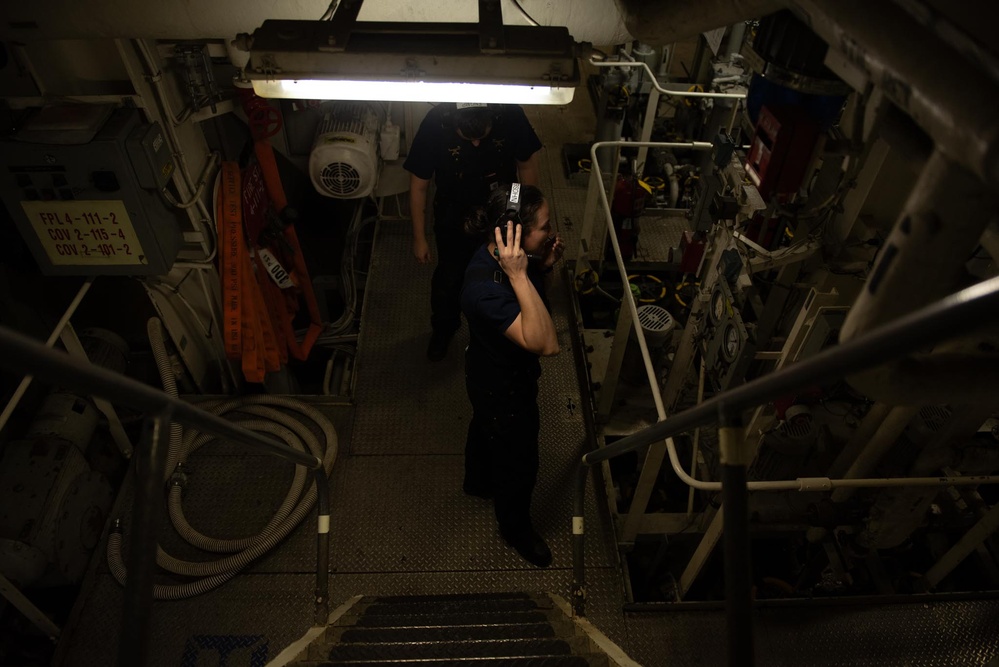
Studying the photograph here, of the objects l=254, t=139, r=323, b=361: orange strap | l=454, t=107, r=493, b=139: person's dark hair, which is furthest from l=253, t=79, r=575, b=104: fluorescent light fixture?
l=254, t=139, r=323, b=361: orange strap

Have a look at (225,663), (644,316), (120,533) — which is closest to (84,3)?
(120,533)

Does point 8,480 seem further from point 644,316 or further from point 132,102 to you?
point 644,316

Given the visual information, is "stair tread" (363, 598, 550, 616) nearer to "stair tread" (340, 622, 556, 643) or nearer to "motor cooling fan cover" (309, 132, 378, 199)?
"stair tread" (340, 622, 556, 643)

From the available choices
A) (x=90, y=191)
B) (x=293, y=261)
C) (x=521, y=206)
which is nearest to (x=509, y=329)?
(x=521, y=206)

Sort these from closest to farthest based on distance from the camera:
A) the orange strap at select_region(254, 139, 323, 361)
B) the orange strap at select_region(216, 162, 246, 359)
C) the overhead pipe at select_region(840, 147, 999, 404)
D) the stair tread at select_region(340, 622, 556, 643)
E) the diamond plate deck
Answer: the overhead pipe at select_region(840, 147, 999, 404) → the stair tread at select_region(340, 622, 556, 643) → the diamond plate deck → the orange strap at select_region(216, 162, 246, 359) → the orange strap at select_region(254, 139, 323, 361)

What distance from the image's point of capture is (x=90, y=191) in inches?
127

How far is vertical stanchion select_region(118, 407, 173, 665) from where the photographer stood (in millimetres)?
1097

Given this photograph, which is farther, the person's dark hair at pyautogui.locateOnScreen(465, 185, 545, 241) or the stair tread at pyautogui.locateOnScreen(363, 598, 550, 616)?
the stair tread at pyautogui.locateOnScreen(363, 598, 550, 616)

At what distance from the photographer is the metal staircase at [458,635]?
90.4 inches

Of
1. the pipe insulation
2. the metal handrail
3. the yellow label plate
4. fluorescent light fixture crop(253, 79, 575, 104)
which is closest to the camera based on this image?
the metal handrail

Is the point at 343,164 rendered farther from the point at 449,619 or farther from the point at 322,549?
the point at 449,619

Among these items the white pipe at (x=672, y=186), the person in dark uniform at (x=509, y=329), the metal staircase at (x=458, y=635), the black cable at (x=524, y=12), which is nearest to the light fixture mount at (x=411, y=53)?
the black cable at (x=524, y=12)

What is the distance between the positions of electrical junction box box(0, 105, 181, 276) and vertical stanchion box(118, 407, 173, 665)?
8.17 ft

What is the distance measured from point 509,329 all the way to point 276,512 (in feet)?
6.56
